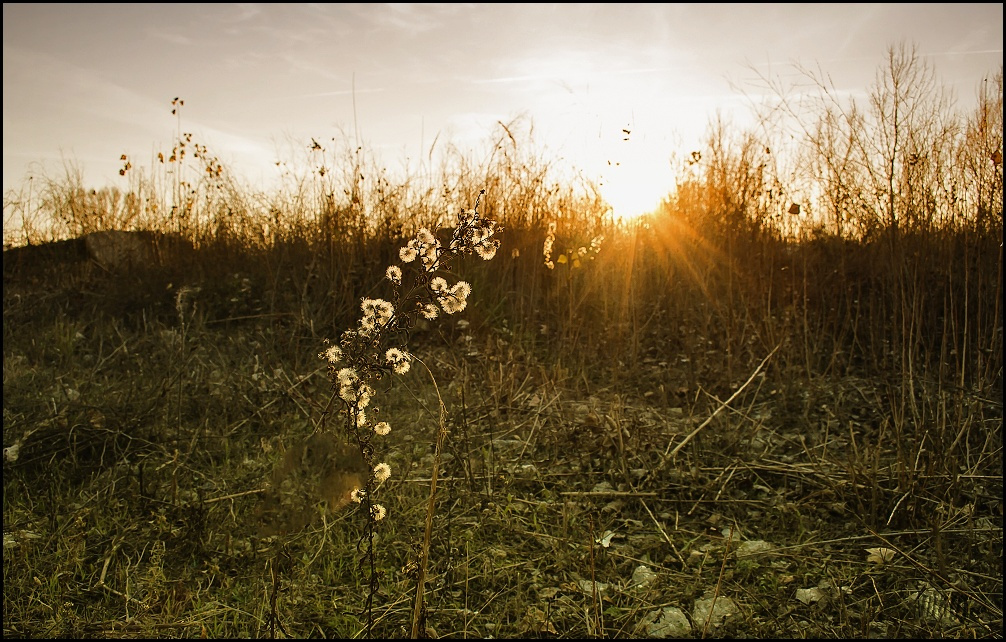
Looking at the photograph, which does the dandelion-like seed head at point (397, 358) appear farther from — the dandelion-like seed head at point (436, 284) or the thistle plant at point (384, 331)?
the dandelion-like seed head at point (436, 284)

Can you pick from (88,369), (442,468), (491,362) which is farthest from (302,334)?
(442,468)

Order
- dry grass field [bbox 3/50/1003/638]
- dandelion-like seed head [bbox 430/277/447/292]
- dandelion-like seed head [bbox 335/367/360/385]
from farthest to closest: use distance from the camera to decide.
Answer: dry grass field [bbox 3/50/1003/638]
dandelion-like seed head [bbox 430/277/447/292]
dandelion-like seed head [bbox 335/367/360/385]

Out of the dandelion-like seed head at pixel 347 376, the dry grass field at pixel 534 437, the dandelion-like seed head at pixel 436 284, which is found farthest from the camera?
the dry grass field at pixel 534 437

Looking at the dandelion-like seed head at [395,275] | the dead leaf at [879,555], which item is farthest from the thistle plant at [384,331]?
the dead leaf at [879,555]

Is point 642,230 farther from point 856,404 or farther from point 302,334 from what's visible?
point 302,334

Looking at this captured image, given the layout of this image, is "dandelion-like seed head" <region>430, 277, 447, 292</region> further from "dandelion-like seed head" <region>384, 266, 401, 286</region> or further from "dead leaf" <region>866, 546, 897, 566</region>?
"dead leaf" <region>866, 546, 897, 566</region>

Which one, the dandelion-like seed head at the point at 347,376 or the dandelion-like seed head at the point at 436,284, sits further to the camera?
the dandelion-like seed head at the point at 436,284

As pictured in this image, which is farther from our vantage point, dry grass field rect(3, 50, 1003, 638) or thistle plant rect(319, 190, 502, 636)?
dry grass field rect(3, 50, 1003, 638)

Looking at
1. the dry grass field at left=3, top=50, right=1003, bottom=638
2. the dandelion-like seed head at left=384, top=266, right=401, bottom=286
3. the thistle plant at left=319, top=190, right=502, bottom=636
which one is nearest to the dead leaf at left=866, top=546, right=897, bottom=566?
the dry grass field at left=3, top=50, right=1003, bottom=638

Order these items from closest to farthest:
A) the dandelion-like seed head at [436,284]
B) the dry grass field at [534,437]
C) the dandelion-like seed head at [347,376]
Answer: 1. the dandelion-like seed head at [347,376]
2. the dandelion-like seed head at [436,284]
3. the dry grass field at [534,437]

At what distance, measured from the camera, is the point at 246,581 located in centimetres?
185

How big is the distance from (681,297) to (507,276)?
130 cm

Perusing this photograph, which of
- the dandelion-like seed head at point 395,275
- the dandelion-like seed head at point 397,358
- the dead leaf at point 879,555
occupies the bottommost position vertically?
the dead leaf at point 879,555

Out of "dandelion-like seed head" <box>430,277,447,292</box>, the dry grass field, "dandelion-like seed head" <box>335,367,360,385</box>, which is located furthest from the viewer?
the dry grass field
